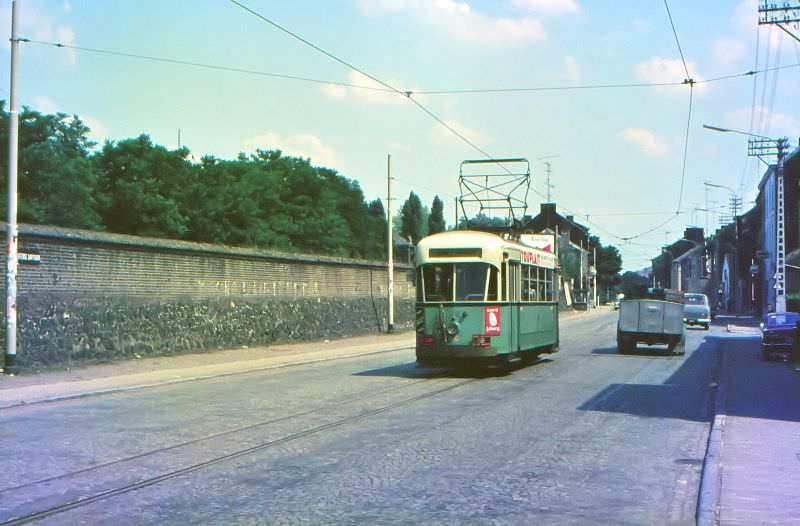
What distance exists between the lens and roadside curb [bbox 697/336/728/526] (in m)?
6.39

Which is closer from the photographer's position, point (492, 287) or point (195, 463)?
point (195, 463)

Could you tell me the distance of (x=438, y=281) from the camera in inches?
713

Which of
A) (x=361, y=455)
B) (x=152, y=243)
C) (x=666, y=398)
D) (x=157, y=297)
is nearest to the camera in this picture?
(x=361, y=455)

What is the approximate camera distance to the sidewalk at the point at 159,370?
1516 centimetres

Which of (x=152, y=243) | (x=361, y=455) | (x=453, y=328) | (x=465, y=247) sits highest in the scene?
(x=152, y=243)

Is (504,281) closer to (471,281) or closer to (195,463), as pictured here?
(471,281)

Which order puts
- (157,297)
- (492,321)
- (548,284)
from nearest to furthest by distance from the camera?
(492,321) → (548,284) → (157,297)

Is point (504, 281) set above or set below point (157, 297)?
above

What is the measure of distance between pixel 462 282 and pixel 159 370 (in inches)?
290

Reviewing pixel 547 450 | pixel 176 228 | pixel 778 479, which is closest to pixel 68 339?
pixel 547 450

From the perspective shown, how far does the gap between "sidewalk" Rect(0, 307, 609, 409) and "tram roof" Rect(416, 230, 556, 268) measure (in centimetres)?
521

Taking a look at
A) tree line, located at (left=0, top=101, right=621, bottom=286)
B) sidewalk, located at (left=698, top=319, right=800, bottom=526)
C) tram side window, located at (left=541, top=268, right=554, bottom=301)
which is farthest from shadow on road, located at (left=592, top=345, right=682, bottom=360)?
tree line, located at (left=0, top=101, right=621, bottom=286)

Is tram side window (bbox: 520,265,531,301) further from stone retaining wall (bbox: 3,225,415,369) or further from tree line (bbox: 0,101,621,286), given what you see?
tree line (bbox: 0,101,621,286)

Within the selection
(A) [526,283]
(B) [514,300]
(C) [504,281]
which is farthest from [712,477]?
(A) [526,283]
